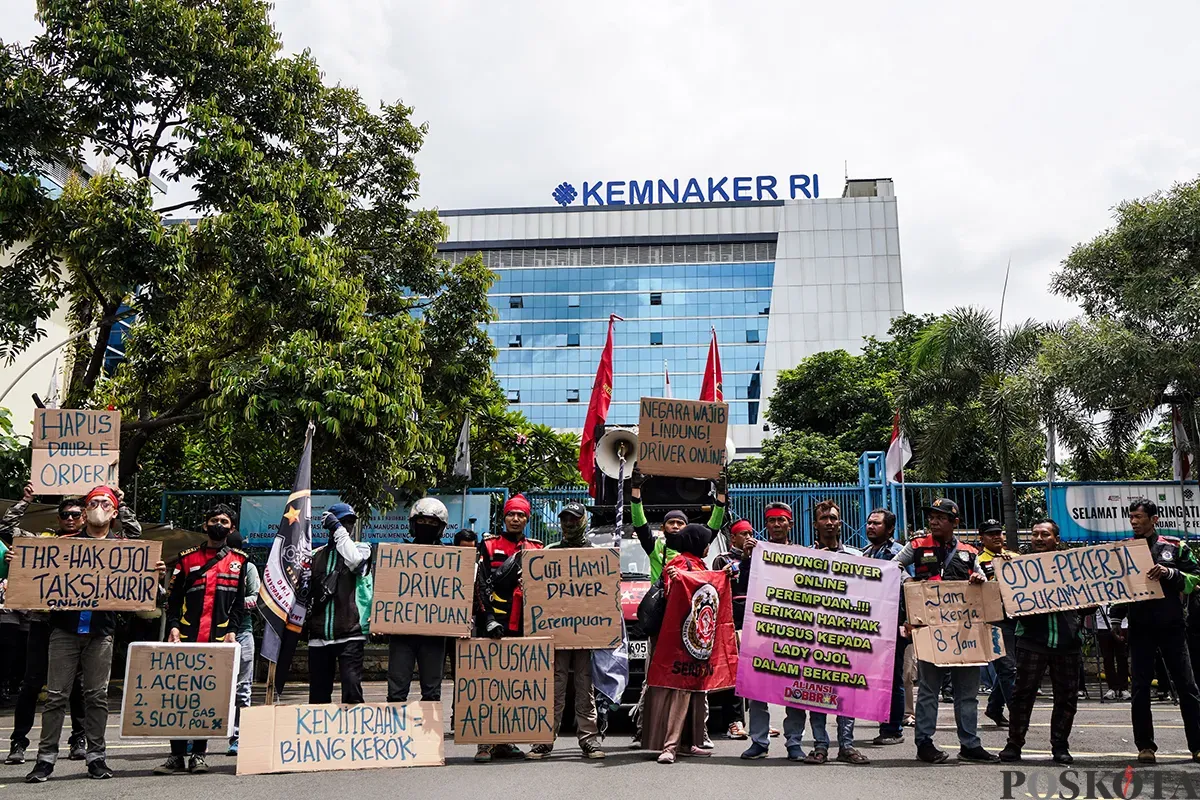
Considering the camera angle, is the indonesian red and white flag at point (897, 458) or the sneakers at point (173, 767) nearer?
the sneakers at point (173, 767)

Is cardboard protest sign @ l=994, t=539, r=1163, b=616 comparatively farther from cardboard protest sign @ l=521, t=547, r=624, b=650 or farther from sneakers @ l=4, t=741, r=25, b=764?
sneakers @ l=4, t=741, r=25, b=764

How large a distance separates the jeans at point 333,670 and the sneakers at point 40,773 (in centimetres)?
183

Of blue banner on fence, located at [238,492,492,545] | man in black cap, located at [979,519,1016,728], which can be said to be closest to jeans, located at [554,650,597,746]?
man in black cap, located at [979,519,1016,728]

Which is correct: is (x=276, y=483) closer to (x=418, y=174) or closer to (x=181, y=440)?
(x=181, y=440)

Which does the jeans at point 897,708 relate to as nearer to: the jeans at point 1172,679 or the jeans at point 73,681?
the jeans at point 1172,679

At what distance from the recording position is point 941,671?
8266 millimetres

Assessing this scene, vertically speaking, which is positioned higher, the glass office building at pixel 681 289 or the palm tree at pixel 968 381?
the glass office building at pixel 681 289

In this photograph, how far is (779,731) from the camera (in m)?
10.8

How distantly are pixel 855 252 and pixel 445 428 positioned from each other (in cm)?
6783

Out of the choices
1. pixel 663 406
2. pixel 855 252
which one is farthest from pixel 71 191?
pixel 855 252

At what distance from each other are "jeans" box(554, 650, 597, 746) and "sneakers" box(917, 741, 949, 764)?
7.97 feet

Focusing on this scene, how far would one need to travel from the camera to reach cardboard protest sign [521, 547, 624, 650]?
8.39 meters

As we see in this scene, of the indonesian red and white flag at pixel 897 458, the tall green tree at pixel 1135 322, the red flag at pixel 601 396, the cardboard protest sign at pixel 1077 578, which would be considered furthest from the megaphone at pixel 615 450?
the tall green tree at pixel 1135 322

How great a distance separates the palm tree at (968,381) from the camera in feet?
66.5
